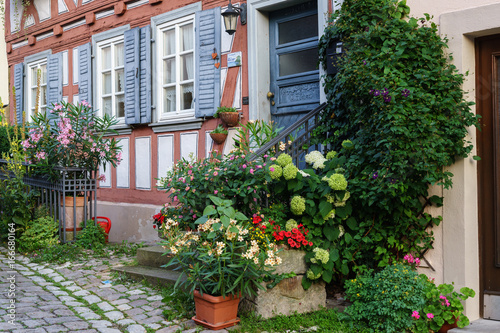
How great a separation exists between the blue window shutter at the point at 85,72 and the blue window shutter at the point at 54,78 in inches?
33.1

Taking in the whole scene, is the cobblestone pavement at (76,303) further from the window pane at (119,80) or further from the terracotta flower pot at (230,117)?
the window pane at (119,80)

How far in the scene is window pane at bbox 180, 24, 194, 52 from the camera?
7.62 meters

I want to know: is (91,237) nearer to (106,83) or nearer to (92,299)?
(92,299)

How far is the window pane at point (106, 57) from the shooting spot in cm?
926

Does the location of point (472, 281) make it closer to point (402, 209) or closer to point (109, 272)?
point (402, 209)

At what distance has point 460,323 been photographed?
151 inches

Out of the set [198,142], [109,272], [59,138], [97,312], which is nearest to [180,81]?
[198,142]

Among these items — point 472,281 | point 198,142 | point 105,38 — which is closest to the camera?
point 472,281

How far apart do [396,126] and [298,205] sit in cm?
100

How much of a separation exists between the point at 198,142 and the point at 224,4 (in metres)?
1.91

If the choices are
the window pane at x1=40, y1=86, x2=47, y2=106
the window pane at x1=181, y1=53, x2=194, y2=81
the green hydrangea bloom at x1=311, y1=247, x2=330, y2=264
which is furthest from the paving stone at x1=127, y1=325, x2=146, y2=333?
the window pane at x1=40, y1=86, x2=47, y2=106

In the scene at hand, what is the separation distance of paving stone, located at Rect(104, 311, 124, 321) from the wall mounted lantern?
385 centimetres

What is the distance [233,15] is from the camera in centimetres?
660

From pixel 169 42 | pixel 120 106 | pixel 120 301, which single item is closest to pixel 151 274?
pixel 120 301
